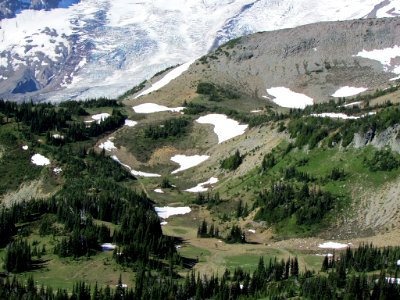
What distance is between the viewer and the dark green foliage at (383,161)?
154500 mm

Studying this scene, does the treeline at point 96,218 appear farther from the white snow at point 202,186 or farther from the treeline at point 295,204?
the white snow at point 202,186

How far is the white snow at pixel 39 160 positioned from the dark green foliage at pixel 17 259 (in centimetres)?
6924

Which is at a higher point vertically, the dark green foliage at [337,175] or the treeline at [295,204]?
the dark green foliage at [337,175]

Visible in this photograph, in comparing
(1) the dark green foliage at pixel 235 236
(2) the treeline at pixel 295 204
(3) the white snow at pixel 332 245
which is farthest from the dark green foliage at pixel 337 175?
(1) the dark green foliage at pixel 235 236

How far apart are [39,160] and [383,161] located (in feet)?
279

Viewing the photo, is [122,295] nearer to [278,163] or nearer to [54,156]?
[278,163]

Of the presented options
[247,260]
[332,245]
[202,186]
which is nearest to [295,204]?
[332,245]

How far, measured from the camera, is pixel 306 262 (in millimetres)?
130500

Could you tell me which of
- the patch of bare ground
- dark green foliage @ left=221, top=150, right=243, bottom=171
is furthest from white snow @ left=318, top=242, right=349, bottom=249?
the patch of bare ground

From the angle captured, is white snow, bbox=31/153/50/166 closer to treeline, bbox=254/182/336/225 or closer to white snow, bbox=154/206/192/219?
white snow, bbox=154/206/192/219

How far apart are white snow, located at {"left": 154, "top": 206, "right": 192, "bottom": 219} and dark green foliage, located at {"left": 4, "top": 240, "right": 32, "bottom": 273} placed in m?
49.9

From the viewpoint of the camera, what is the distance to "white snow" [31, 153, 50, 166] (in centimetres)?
19200

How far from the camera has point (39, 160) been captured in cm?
19450

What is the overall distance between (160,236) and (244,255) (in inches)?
599
